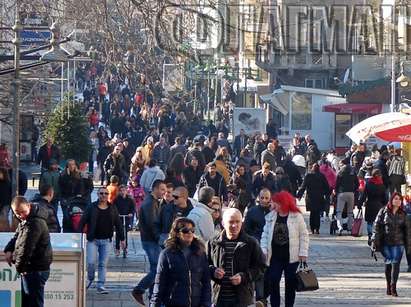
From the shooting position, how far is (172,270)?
11617 mm

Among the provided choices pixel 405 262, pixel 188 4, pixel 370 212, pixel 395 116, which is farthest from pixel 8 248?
pixel 395 116

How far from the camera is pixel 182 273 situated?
38.1 feet

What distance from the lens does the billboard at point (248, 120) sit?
5138 centimetres

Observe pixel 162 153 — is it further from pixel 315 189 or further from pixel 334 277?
pixel 334 277

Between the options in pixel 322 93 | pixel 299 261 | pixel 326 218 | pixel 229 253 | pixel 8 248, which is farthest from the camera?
pixel 322 93

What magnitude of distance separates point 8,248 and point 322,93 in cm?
4462

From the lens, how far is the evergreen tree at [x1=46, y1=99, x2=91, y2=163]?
38.7 m

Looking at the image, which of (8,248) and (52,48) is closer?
(8,248)

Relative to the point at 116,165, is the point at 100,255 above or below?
below

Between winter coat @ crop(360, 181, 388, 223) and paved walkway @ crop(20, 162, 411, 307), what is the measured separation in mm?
597

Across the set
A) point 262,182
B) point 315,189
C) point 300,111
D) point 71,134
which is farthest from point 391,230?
point 300,111

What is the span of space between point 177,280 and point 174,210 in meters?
5.03

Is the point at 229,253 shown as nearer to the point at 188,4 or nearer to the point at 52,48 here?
the point at 188,4

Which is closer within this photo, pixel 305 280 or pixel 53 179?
pixel 305 280
